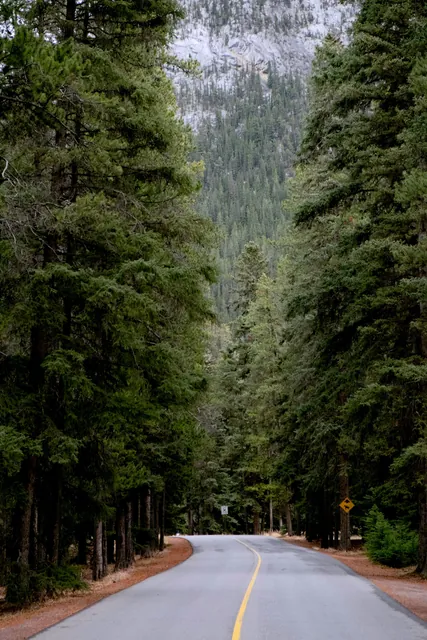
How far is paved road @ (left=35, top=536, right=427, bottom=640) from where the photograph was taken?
9352 mm

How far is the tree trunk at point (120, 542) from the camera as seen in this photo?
2238 cm

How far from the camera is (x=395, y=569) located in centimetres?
2192

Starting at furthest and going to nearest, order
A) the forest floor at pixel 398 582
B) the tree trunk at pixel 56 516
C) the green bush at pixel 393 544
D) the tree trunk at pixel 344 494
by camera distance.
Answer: the tree trunk at pixel 344 494
the green bush at pixel 393 544
the tree trunk at pixel 56 516
the forest floor at pixel 398 582

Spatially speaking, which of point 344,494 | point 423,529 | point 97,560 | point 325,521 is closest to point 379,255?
point 423,529

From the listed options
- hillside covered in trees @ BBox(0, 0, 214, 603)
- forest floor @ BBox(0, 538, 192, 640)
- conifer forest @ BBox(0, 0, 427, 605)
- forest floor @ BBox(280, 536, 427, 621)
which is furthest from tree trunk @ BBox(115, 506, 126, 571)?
forest floor @ BBox(280, 536, 427, 621)

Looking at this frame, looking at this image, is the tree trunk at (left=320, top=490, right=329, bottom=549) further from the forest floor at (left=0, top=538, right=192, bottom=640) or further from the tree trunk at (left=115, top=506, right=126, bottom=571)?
the forest floor at (left=0, top=538, right=192, bottom=640)

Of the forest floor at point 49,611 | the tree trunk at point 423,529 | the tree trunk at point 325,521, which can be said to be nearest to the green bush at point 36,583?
the forest floor at point 49,611

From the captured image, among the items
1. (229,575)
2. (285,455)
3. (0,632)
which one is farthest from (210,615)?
(285,455)

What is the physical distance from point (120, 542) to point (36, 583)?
10.7 meters

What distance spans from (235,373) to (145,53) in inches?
1699

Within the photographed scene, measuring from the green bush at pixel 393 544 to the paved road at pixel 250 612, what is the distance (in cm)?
393

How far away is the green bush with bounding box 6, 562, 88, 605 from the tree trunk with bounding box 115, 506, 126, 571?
898cm

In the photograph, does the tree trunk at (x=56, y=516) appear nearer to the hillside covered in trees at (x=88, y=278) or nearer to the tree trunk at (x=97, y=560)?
the hillside covered in trees at (x=88, y=278)

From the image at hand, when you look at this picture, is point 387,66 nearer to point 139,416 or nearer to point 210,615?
point 139,416
